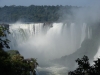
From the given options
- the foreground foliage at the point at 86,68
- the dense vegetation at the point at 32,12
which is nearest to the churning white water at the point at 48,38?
the foreground foliage at the point at 86,68

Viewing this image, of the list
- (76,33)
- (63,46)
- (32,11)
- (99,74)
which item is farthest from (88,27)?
(32,11)

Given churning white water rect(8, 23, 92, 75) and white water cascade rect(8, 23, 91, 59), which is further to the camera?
white water cascade rect(8, 23, 91, 59)

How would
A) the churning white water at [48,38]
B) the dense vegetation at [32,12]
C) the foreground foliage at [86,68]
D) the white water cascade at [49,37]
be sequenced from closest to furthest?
the foreground foliage at [86,68] → the churning white water at [48,38] → the white water cascade at [49,37] → the dense vegetation at [32,12]

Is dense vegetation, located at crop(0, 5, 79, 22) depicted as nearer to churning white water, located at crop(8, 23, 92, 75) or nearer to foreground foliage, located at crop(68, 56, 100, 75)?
churning white water, located at crop(8, 23, 92, 75)

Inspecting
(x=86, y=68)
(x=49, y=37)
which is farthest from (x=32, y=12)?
(x=86, y=68)

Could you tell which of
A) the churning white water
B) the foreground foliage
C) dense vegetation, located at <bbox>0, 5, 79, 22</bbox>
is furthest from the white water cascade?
the foreground foliage

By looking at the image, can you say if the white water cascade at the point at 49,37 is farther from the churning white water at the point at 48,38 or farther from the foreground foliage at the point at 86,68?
the foreground foliage at the point at 86,68
